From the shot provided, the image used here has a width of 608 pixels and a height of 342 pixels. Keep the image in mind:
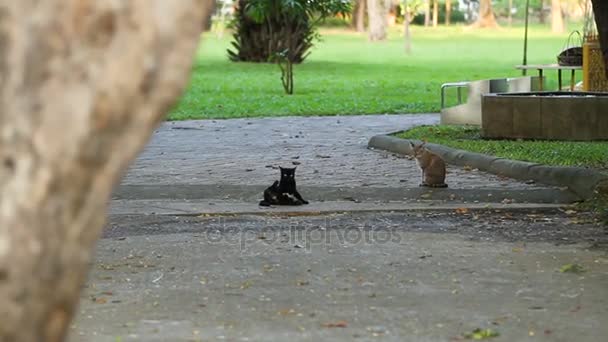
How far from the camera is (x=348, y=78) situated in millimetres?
31219

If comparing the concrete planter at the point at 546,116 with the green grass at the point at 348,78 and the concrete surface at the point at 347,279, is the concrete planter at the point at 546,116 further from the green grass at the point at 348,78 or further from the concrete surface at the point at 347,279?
the green grass at the point at 348,78

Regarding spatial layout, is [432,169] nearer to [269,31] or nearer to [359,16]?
[269,31]

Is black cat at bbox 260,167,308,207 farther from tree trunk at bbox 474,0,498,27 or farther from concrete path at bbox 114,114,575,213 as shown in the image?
tree trunk at bbox 474,0,498,27

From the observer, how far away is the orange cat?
424 inches

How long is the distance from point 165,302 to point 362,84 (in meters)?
22.3

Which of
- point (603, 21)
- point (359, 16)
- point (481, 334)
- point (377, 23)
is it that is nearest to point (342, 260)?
point (481, 334)

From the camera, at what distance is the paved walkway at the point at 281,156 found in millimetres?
11891

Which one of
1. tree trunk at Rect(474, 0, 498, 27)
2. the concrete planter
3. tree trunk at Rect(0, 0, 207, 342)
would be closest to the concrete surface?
Result: tree trunk at Rect(0, 0, 207, 342)

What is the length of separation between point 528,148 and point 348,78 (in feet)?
59.0

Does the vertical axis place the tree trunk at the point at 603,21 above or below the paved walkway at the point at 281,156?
above

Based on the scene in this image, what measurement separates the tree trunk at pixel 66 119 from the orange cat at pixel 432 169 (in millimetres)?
7850

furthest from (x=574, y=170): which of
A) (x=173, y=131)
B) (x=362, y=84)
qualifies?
(x=362, y=84)

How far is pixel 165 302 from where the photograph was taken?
6.82m

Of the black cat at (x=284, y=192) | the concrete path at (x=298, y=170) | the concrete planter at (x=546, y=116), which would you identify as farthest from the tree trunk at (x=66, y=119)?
the concrete planter at (x=546, y=116)
